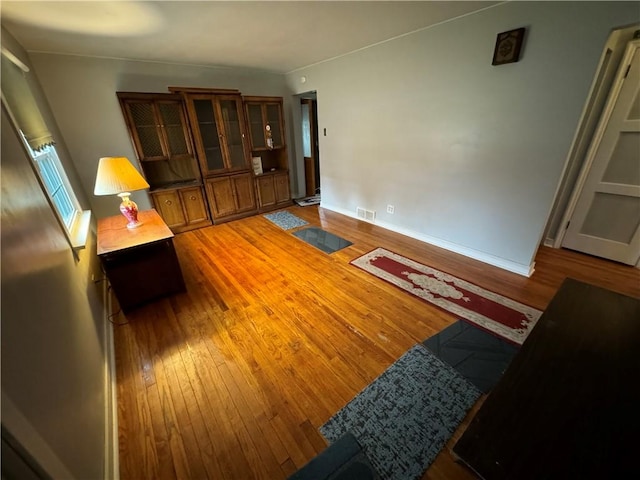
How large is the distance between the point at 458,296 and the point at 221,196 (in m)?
3.45

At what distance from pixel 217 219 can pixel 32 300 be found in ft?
10.4

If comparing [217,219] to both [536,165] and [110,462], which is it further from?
[536,165]

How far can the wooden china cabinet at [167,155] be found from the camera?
316 cm

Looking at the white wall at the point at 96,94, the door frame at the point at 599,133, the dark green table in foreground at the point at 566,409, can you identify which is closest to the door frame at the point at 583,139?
the door frame at the point at 599,133

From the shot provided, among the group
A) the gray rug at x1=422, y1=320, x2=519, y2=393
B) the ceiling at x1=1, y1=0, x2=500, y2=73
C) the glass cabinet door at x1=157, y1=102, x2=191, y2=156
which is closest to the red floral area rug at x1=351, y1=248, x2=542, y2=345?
the gray rug at x1=422, y1=320, x2=519, y2=393

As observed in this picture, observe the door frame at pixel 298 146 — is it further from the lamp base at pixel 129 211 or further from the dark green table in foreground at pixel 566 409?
the dark green table in foreground at pixel 566 409

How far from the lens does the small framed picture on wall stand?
6.43 feet

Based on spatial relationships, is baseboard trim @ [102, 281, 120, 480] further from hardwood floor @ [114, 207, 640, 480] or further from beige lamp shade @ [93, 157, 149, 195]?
beige lamp shade @ [93, 157, 149, 195]

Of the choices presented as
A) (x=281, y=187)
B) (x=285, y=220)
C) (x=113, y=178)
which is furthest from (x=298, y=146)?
(x=113, y=178)

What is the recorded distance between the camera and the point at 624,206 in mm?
2371

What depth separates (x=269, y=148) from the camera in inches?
168

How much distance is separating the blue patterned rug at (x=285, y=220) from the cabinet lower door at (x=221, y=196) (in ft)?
1.95

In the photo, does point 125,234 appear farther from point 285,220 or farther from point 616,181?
point 616,181

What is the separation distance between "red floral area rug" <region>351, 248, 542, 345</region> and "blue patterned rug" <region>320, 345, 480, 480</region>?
0.61 metres
